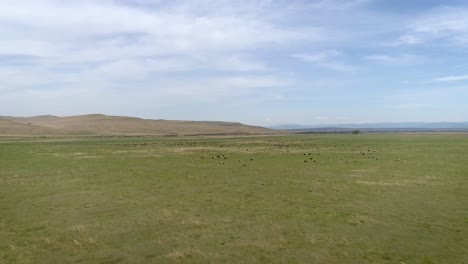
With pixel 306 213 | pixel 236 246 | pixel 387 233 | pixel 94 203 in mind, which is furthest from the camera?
pixel 94 203

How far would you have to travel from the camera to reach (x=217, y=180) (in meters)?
24.7

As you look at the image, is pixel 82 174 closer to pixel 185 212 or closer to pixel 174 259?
pixel 185 212

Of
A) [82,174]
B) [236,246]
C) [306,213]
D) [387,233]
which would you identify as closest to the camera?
[236,246]

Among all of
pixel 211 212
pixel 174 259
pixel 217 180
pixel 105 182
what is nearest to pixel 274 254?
pixel 174 259

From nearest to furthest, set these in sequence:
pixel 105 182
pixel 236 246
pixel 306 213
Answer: pixel 236 246
pixel 306 213
pixel 105 182

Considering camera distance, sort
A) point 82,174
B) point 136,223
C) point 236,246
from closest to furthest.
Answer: point 236,246 < point 136,223 < point 82,174

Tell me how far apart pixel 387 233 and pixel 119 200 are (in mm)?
11511

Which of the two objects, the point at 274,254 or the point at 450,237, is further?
the point at 450,237

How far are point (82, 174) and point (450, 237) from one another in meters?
23.5

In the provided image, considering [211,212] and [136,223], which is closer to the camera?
[136,223]

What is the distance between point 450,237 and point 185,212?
360 inches

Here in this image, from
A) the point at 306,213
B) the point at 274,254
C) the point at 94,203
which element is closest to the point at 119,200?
the point at 94,203

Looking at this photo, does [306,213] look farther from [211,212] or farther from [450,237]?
[450,237]

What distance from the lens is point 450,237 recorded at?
12102 mm
